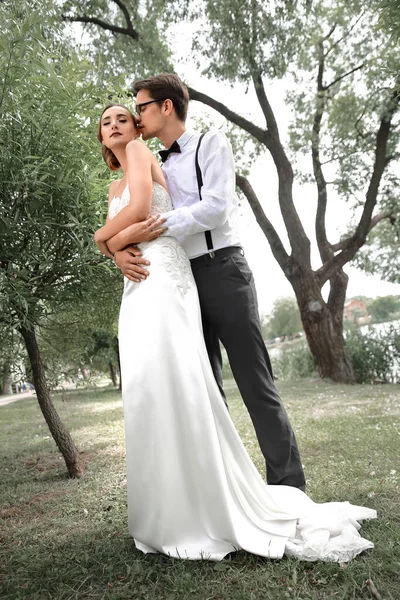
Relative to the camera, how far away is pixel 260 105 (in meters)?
11.9

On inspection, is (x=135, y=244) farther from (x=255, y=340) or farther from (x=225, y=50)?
(x=225, y=50)

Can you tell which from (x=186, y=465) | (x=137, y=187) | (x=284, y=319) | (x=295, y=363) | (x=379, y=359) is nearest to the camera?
(x=186, y=465)

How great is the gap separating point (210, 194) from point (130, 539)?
204 cm

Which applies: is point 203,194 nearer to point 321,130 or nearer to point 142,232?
point 142,232

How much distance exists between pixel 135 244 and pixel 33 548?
1.92m

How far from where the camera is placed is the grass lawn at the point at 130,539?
7.04ft

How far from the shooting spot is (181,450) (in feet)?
7.89

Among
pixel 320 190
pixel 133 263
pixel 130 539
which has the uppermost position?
pixel 320 190

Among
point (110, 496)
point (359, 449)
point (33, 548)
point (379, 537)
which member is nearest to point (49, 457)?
point (110, 496)

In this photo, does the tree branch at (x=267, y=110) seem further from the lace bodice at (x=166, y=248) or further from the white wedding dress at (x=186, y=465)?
the white wedding dress at (x=186, y=465)

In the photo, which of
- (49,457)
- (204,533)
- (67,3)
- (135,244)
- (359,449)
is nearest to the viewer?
(204,533)

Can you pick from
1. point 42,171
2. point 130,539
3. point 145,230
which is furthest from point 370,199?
point 130,539

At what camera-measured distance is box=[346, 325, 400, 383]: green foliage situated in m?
13.3

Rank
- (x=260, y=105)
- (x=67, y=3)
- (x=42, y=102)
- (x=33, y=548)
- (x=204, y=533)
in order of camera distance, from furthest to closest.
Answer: (x=260, y=105) → (x=67, y=3) → (x=42, y=102) → (x=33, y=548) → (x=204, y=533)
